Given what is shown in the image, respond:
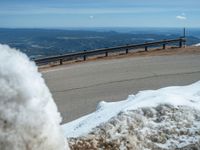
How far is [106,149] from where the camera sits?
15.7 feet

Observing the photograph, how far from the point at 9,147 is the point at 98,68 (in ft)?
73.9

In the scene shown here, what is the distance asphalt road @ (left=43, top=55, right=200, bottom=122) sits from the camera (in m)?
15.9

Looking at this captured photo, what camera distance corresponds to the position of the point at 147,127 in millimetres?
4957

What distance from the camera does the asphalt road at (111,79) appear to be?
15.9 m

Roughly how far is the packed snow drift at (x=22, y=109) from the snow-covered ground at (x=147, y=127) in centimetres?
249

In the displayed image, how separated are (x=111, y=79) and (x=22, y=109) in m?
18.1

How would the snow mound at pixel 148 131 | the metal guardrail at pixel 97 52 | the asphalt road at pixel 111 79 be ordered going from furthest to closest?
the metal guardrail at pixel 97 52 < the asphalt road at pixel 111 79 < the snow mound at pixel 148 131

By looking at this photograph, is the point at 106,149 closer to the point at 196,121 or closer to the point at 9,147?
the point at 196,121

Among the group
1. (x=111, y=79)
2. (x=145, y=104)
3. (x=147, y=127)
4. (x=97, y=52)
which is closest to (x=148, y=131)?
(x=147, y=127)

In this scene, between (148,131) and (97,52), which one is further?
(97,52)

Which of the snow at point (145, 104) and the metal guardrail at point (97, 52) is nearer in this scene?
the snow at point (145, 104)

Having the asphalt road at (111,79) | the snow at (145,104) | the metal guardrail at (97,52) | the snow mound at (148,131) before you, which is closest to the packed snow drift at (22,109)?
the snow mound at (148,131)

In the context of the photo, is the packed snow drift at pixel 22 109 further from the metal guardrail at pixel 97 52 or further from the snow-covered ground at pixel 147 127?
the metal guardrail at pixel 97 52

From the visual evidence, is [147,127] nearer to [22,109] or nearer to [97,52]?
[22,109]
